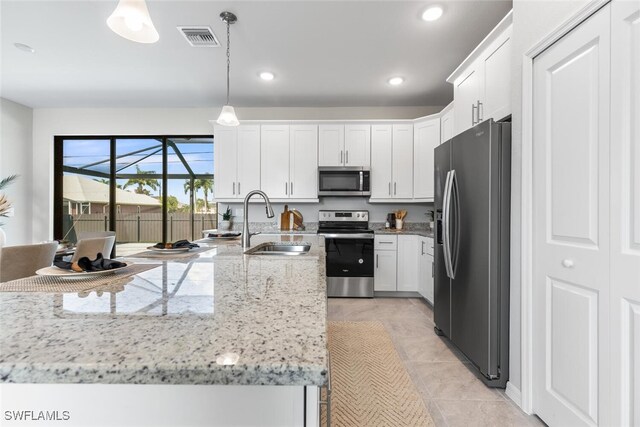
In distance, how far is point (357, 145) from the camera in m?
4.22

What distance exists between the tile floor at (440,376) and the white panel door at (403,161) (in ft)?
5.18

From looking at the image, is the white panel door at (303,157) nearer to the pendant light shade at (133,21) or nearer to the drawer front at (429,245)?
the drawer front at (429,245)

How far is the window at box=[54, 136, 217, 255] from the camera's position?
4.70 metres

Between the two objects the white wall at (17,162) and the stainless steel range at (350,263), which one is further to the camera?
the white wall at (17,162)

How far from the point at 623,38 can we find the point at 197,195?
15.5 feet

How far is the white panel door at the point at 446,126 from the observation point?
11.8 ft

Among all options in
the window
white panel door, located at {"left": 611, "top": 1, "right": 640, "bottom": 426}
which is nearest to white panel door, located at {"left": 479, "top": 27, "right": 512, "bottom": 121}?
white panel door, located at {"left": 611, "top": 1, "right": 640, "bottom": 426}

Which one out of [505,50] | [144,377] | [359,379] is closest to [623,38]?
[505,50]

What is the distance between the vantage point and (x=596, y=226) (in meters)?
1.28

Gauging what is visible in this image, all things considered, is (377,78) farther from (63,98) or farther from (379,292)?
(63,98)

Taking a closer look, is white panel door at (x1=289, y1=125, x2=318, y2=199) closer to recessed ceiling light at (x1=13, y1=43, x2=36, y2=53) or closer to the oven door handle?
the oven door handle

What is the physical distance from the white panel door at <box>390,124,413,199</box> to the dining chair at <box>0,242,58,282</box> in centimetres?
364

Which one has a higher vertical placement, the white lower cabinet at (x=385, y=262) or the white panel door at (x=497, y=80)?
the white panel door at (x=497, y=80)

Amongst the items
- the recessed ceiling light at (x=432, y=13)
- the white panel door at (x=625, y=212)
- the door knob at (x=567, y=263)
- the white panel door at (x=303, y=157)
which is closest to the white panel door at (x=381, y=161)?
the white panel door at (x=303, y=157)
